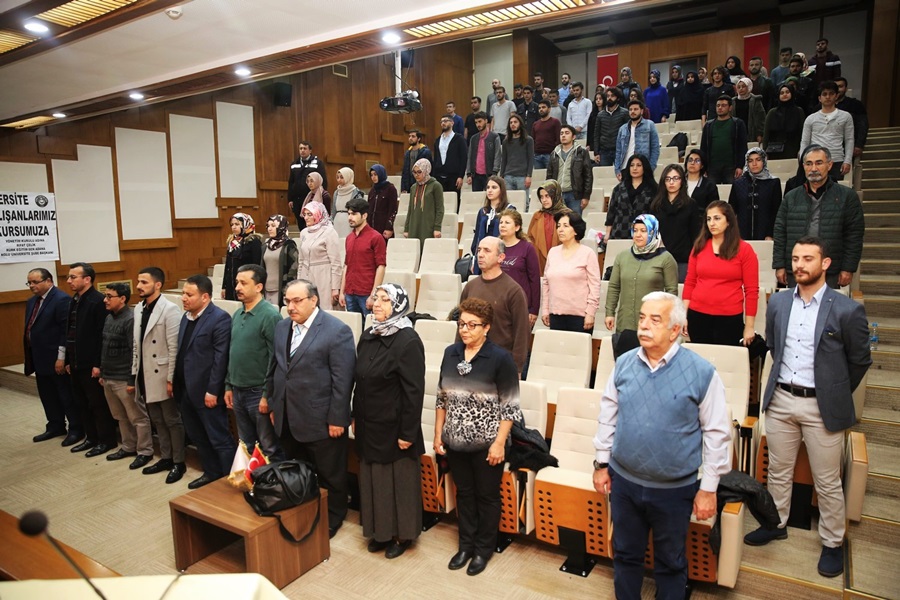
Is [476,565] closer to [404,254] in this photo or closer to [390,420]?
[390,420]

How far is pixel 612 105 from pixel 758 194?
233 centimetres

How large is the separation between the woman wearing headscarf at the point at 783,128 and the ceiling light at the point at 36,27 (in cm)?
618

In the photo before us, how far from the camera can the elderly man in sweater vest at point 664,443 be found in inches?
82.5

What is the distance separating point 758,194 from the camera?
15.4ft

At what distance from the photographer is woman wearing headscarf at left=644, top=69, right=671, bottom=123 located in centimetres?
862

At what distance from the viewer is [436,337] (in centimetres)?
401

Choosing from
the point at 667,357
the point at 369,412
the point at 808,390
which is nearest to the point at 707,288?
the point at 808,390

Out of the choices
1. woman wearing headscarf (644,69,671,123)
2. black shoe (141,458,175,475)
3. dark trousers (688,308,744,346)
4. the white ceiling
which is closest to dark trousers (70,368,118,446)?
black shoe (141,458,175,475)

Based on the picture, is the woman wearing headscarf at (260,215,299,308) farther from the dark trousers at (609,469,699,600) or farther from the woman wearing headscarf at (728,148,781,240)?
the woman wearing headscarf at (728,148,781,240)

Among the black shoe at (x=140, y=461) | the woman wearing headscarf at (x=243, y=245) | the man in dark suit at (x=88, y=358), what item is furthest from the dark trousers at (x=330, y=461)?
the man in dark suit at (x=88, y=358)

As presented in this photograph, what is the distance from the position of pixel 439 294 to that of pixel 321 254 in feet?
3.14

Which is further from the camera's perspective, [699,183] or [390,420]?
[699,183]

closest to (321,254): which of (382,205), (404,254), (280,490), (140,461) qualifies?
(404,254)

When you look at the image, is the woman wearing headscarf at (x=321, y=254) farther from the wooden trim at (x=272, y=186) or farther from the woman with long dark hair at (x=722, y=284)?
the wooden trim at (x=272, y=186)
